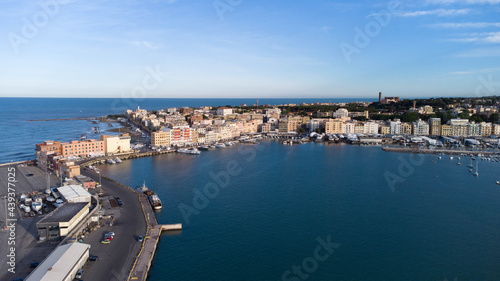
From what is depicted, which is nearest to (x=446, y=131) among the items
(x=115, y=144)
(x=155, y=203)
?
(x=115, y=144)

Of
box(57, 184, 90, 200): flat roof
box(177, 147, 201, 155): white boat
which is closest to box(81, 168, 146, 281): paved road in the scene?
box(57, 184, 90, 200): flat roof

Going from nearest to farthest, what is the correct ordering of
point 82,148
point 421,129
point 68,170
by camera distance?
1. point 68,170
2. point 82,148
3. point 421,129

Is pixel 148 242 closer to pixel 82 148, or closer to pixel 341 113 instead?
pixel 82 148

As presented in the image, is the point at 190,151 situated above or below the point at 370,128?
below

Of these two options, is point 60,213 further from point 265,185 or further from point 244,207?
point 265,185

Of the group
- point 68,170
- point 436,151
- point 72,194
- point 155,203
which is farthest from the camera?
point 436,151

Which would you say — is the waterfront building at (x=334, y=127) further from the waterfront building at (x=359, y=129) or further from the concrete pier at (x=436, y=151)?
the concrete pier at (x=436, y=151)

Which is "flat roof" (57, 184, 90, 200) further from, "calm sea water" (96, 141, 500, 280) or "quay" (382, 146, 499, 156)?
"quay" (382, 146, 499, 156)

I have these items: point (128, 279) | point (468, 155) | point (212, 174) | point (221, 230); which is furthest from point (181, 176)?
point (468, 155)
